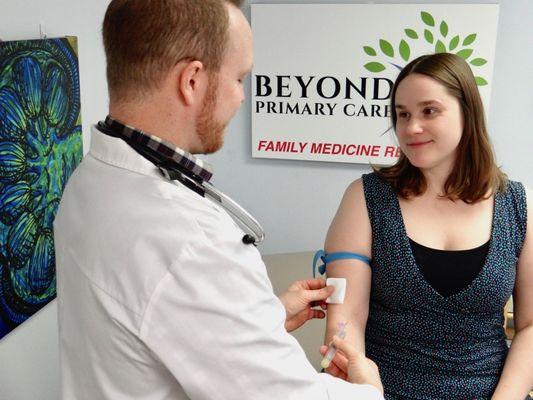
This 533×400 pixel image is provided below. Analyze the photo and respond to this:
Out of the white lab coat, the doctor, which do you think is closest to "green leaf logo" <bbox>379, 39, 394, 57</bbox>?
the doctor

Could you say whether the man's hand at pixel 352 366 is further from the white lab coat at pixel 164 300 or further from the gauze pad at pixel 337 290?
the white lab coat at pixel 164 300

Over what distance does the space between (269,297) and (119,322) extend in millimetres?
218

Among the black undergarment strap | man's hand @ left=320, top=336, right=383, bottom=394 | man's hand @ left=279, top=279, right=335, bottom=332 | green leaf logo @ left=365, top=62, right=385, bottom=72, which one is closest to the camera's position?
man's hand @ left=320, top=336, right=383, bottom=394

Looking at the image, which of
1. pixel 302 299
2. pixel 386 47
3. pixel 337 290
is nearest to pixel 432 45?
pixel 386 47

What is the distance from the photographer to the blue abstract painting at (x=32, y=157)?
1594mm

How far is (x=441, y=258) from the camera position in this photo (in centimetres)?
154

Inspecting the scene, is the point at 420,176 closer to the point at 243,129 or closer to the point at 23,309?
the point at 23,309

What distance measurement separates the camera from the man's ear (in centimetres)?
90

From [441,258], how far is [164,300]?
0.92 m

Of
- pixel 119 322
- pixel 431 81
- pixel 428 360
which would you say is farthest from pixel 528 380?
pixel 119 322

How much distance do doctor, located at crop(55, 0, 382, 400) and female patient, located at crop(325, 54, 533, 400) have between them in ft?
1.96

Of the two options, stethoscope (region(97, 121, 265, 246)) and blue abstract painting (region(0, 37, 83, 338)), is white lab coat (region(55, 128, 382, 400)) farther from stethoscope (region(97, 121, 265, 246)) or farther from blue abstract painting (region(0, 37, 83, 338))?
blue abstract painting (region(0, 37, 83, 338))

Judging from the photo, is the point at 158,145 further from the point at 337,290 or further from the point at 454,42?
the point at 454,42

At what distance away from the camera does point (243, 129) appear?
126 inches
